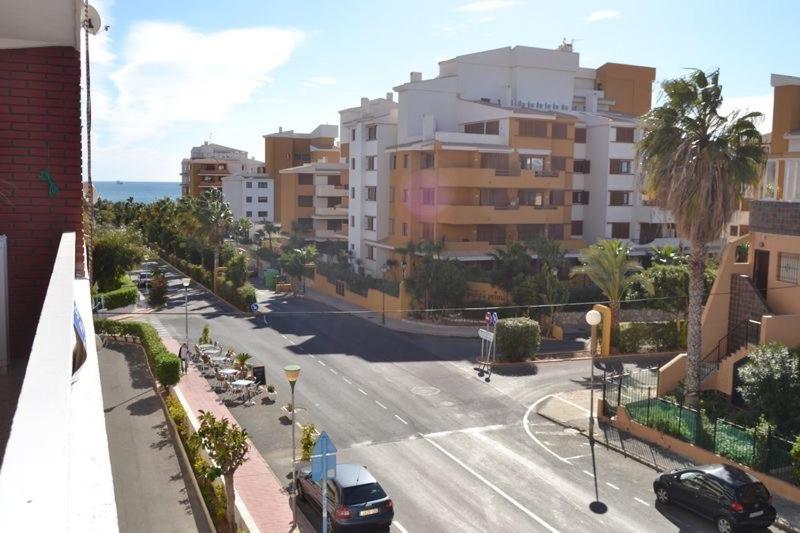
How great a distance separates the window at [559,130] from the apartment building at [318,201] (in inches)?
942

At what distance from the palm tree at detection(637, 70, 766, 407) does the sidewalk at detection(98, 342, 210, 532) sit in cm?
1719

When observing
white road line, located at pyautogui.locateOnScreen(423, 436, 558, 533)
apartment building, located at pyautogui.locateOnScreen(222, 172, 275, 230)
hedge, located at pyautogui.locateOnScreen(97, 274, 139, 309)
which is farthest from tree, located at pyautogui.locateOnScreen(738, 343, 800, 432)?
apartment building, located at pyautogui.locateOnScreen(222, 172, 275, 230)

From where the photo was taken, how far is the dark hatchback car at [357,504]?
15.7m

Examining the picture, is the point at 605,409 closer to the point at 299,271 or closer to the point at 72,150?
the point at 72,150

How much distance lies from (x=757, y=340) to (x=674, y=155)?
7.83 metres

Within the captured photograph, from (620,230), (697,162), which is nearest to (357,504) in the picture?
(697,162)

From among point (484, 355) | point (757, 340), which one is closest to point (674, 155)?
point (757, 340)

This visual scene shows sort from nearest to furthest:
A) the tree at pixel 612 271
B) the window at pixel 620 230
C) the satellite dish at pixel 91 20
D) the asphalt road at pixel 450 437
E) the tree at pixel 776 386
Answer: the satellite dish at pixel 91 20 → the asphalt road at pixel 450 437 → the tree at pixel 776 386 → the tree at pixel 612 271 → the window at pixel 620 230

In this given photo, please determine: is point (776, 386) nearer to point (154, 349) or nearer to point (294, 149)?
point (154, 349)

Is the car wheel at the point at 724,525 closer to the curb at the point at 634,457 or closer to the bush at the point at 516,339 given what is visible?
the curb at the point at 634,457

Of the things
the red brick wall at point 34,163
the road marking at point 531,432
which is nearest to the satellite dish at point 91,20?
the red brick wall at point 34,163

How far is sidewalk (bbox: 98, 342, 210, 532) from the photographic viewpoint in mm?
14609

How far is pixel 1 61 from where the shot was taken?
757 centimetres

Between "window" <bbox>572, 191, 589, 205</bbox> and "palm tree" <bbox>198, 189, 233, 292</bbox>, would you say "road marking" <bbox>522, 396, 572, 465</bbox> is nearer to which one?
"window" <bbox>572, 191, 589, 205</bbox>
